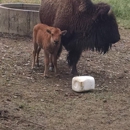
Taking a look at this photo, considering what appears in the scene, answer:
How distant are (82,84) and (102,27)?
1.36m

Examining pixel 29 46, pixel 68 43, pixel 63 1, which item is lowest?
pixel 29 46

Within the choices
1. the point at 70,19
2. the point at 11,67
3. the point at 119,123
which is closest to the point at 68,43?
the point at 70,19

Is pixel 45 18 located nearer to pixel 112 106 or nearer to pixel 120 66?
pixel 120 66

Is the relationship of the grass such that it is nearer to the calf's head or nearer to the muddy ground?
the muddy ground

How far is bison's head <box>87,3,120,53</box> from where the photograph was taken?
827 centimetres

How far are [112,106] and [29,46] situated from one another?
358cm

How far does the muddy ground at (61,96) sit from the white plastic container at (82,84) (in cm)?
8

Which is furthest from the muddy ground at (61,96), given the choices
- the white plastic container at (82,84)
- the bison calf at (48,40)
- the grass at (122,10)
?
the grass at (122,10)

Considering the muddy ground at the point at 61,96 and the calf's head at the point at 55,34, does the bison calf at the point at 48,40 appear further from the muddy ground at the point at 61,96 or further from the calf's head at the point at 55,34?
the muddy ground at the point at 61,96

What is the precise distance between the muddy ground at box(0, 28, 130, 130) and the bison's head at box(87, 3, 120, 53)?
64 centimetres

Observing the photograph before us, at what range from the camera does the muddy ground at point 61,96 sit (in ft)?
19.8

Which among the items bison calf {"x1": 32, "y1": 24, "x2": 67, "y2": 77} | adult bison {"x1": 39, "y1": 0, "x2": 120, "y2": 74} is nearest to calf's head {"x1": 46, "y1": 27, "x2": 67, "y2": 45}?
bison calf {"x1": 32, "y1": 24, "x2": 67, "y2": 77}

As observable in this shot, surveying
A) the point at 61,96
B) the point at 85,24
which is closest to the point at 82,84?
the point at 61,96

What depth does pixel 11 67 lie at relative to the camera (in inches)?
328
